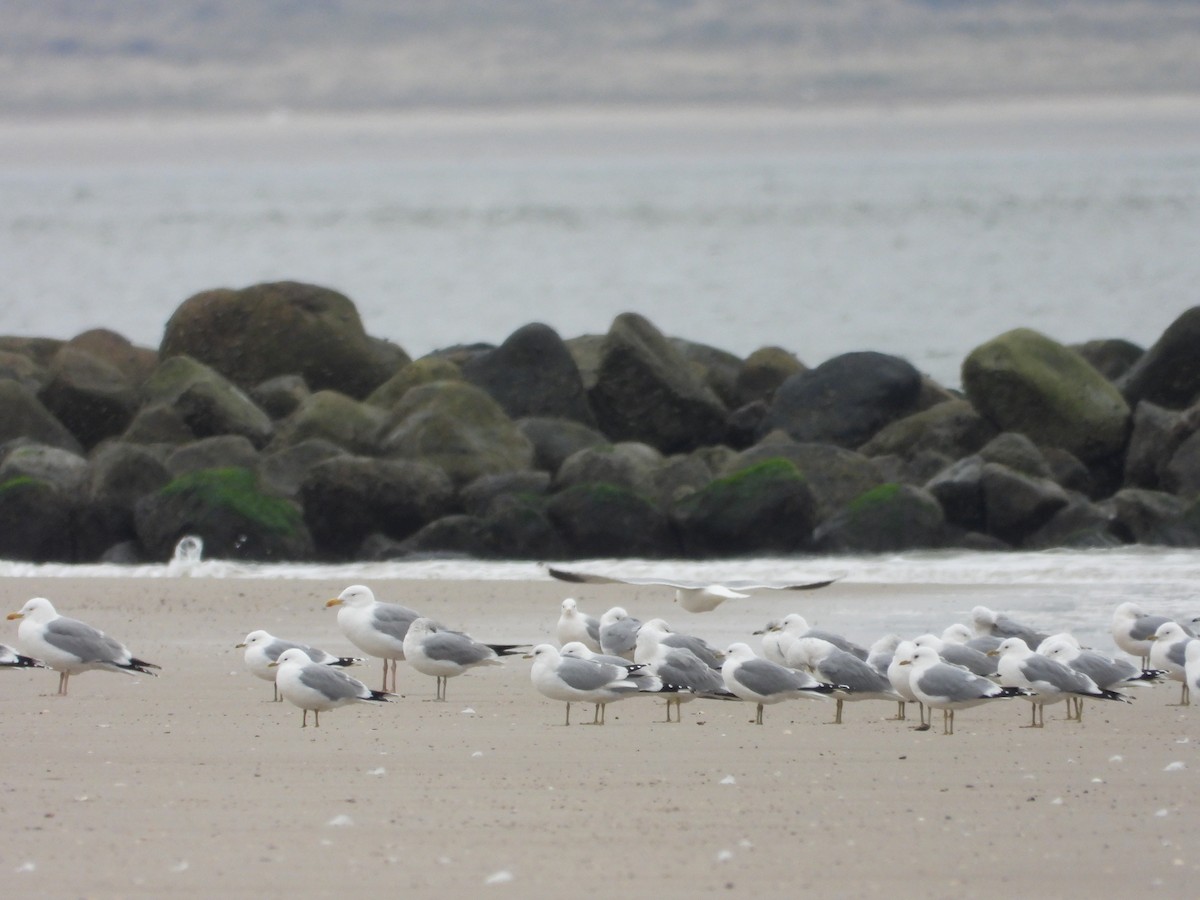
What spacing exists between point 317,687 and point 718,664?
2176mm

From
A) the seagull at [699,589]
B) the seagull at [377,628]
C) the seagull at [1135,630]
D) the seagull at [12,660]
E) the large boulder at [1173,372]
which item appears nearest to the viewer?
the seagull at [12,660]

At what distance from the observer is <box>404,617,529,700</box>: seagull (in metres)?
10.0

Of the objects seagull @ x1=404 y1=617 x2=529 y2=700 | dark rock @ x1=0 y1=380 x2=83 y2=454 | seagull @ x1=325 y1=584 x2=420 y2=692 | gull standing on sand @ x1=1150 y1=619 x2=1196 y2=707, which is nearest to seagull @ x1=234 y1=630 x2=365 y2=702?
seagull @ x1=404 y1=617 x2=529 y2=700

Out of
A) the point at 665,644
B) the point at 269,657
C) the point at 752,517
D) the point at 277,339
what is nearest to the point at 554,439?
the point at 752,517

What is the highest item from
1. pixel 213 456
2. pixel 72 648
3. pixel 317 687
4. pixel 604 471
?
pixel 213 456

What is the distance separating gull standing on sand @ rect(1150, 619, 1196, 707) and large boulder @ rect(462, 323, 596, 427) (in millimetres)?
11392

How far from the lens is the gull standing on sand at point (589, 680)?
30.6 feet

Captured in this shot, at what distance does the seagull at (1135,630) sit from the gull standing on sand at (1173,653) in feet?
0.77

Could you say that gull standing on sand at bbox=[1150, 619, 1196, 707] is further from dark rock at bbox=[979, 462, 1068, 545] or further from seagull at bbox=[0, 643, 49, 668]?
dark rock at bbox=[979, 462, 1068, 545]

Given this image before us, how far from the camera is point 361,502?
16984 millimetres

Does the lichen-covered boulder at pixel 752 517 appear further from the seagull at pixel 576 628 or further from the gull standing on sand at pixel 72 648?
the gull standing on sand at pixel 72 648

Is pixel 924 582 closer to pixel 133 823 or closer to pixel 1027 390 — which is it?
pixel 1027 390

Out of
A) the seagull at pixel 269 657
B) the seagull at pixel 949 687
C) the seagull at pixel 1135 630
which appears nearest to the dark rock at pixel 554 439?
the seagull at pixel 1135 630

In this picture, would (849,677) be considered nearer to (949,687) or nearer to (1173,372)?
(949,687)
